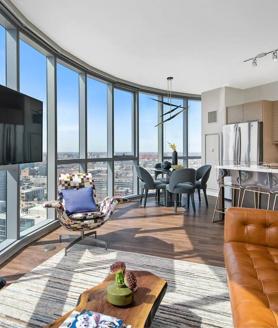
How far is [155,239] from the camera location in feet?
12.8

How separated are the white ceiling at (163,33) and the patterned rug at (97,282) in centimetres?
305

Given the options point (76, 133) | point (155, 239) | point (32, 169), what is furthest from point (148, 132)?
point (155, 239)

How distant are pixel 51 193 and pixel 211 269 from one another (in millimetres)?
2902

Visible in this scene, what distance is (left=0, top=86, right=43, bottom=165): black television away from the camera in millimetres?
2558

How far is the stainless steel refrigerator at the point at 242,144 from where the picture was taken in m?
6.18

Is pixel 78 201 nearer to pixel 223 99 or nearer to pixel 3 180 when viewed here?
pixel 3 180

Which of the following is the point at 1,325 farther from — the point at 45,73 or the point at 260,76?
the point at 260,76

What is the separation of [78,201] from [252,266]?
2496mm

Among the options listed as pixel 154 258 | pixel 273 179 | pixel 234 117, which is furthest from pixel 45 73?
pixel 234 117

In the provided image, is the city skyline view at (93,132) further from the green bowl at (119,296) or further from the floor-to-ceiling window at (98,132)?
A: the green bowl at (119,296)

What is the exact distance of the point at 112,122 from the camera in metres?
6.50

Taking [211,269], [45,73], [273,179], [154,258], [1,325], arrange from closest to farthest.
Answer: [1,325] < [211,269] < [154,258] < [273,179] < [45,73]

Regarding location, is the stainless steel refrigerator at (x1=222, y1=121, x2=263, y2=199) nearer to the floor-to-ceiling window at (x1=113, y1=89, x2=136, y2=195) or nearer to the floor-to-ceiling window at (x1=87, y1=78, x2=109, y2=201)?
the floor-to-ceiling window at (x1=113, y1=89, x2=136, y2=195)

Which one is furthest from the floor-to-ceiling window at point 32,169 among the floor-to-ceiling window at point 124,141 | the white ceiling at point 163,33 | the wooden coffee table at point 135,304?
the wooden coffee table at point 135,304
